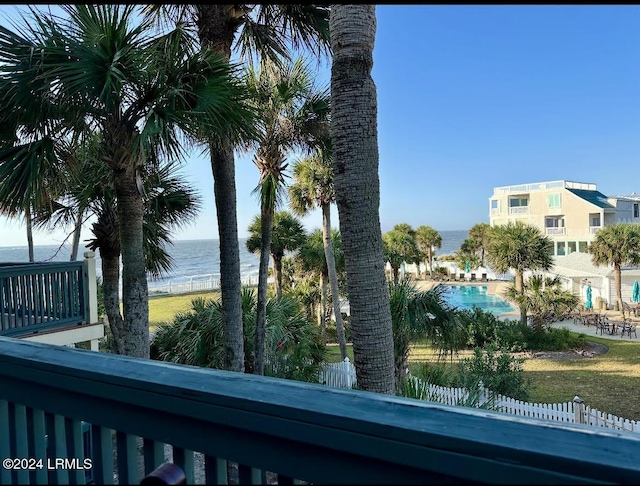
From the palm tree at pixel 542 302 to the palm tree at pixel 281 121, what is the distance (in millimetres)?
14302

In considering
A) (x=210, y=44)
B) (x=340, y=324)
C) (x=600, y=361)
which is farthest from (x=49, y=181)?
(x=600, y=361)

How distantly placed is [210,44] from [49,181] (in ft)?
9.47

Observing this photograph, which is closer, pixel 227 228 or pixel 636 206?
pixel 227 228

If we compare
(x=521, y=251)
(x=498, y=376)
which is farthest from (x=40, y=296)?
(x=521, y=251)

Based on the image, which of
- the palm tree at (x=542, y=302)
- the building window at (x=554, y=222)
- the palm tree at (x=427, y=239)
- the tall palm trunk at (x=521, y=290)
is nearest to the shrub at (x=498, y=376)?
the palm tree at (x=542, y=302)

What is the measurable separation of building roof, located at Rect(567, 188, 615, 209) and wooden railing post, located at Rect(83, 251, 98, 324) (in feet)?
120

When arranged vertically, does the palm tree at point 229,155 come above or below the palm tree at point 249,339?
above

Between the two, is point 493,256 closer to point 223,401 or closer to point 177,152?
point 177,152

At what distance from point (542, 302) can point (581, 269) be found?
11.5m

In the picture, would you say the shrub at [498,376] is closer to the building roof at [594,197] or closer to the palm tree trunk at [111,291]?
the palm tree trunk at [111,291]

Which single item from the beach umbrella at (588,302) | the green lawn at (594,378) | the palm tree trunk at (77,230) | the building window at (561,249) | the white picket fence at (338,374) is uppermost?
the palm tree trunk at (77,230)

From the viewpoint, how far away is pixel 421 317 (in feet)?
23.7

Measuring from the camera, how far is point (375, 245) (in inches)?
145

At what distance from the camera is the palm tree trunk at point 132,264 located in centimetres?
561
